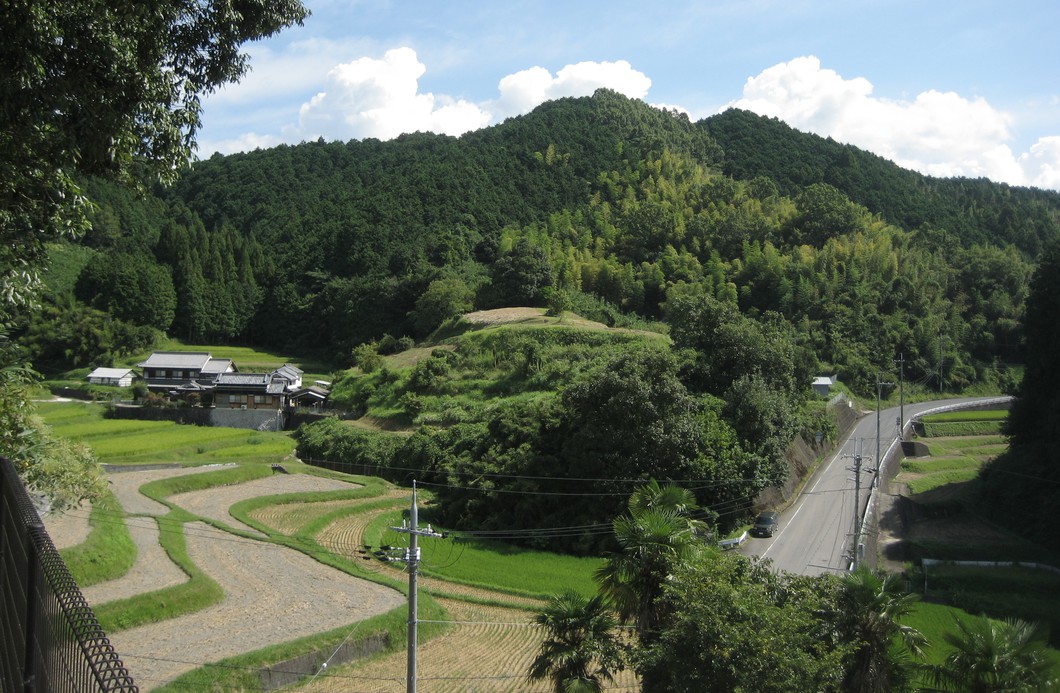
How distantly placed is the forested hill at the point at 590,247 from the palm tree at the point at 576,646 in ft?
83.3

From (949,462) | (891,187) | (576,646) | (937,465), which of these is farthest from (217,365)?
(891,187)

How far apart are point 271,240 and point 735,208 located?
4256 cm

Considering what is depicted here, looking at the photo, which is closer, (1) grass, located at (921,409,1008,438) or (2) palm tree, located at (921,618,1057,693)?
(2) palm tree, located at (921,618,1057,693)

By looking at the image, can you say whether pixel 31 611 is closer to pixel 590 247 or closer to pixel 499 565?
pixel 499 565

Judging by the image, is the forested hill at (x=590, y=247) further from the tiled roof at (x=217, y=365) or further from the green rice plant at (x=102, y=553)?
the green rice plant at (x=102, y=553)

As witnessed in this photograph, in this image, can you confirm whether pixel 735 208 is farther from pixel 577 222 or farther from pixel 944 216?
pixel 944 216

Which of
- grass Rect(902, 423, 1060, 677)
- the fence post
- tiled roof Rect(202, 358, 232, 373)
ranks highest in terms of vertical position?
the fence post

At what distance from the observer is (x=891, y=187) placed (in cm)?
7850

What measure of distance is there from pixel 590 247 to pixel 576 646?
56.4 meters

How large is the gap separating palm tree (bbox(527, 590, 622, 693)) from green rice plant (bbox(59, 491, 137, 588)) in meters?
10.5

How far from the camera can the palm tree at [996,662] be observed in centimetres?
959

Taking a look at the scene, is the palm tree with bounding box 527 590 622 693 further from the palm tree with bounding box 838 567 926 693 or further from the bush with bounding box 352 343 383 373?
the bush with bounding box 352 343 383 373

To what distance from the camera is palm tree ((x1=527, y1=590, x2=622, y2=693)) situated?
10422 millimetres

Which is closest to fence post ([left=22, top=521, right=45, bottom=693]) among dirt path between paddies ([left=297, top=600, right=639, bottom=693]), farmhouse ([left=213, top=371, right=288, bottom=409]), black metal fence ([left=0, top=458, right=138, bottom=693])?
black metal fence ([left=0, top=458, right=138, bottom=693])
